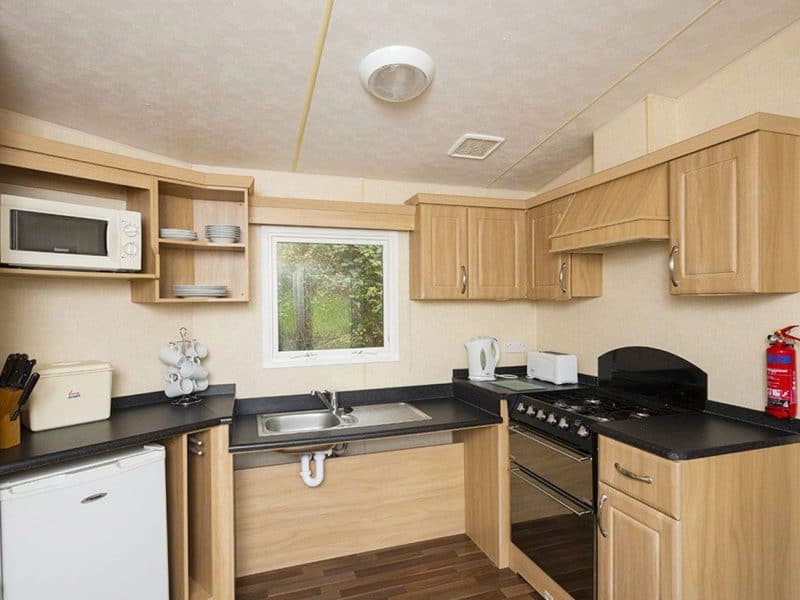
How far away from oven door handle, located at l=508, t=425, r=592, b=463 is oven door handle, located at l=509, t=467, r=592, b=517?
203mm

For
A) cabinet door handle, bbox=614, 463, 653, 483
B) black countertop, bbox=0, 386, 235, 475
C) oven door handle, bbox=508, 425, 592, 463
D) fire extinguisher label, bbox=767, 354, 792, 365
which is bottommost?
oven door handle, bbox=508, 425, 592, 463

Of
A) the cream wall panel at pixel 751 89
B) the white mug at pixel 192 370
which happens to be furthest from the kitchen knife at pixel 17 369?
the cream wall panel at pixel 751 89

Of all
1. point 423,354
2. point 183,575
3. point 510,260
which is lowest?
point 183,575

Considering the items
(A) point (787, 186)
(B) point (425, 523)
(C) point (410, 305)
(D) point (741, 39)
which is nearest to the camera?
(A) point (787, 186)

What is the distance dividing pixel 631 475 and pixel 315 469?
1.70 metres

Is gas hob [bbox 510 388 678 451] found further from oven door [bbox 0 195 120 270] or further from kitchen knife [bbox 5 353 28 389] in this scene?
kitchen knife [bbox 5 353 28 389]

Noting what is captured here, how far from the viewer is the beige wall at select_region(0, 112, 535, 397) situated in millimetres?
2150

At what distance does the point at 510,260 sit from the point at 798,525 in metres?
1.92

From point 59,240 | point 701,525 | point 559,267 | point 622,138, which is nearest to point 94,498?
point 59,240

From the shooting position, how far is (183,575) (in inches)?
82.7

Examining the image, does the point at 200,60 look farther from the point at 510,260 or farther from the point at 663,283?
the point at 663,283

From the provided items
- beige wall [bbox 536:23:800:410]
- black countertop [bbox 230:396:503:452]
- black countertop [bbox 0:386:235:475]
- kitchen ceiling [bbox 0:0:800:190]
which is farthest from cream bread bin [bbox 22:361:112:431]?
beige wall [bbox 536:23:800:410]

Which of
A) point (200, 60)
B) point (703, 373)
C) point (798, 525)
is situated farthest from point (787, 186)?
point (200, 60)

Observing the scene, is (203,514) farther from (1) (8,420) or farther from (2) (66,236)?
(2) (66,236)
